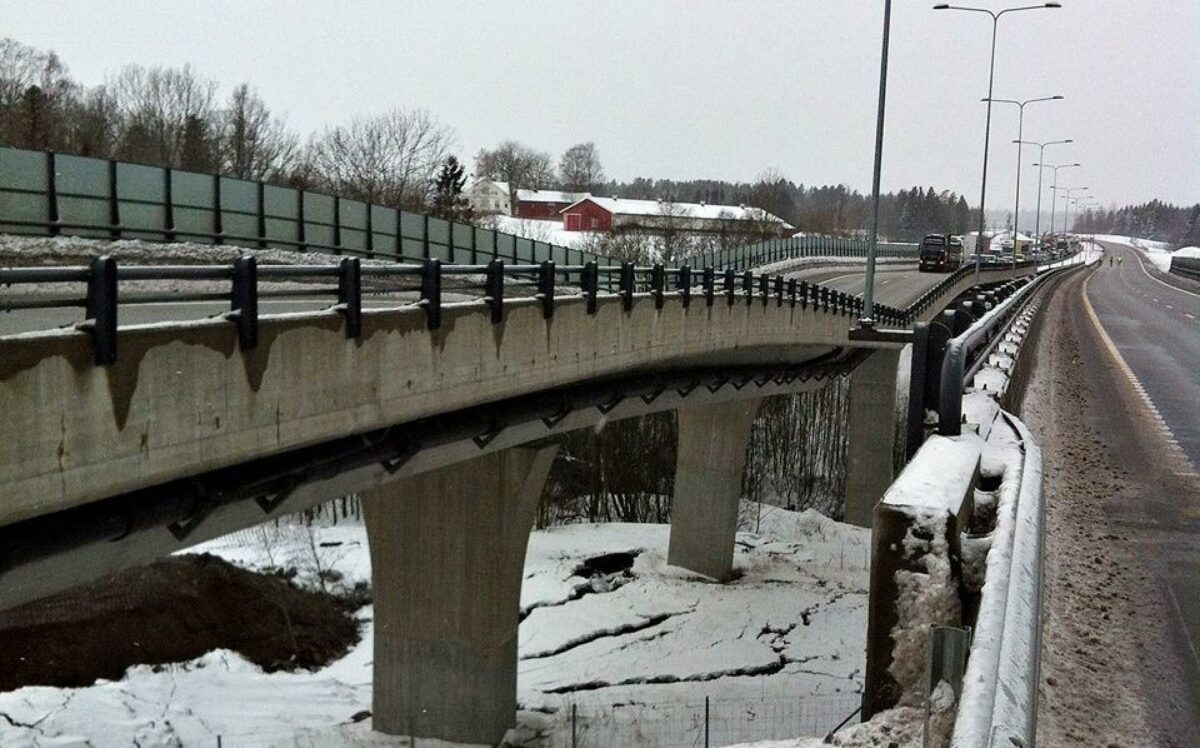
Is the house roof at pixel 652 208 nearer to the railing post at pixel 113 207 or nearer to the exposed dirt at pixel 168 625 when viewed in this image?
the exposed dirt at pixel 168 625

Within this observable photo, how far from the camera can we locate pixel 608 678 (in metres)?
25.9

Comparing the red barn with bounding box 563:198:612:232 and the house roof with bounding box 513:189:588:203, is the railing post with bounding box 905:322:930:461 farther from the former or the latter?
the house roof with bounding box 513:189:588:203

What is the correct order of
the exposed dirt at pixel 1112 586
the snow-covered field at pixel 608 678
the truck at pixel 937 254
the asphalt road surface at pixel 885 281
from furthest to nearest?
the truck at pixel 937 254 → the asphalt road surface at pixel 885 281 → the snow-covered field at pixel 608 678 → the exposed dirt at pixel 1112 586

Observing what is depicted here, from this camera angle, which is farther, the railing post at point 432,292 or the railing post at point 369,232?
the railing post at point 369,232

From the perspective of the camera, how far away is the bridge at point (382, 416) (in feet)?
23.3

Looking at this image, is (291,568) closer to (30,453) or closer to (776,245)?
(30,453)

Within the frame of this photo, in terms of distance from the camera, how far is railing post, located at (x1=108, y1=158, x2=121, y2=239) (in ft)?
74.2

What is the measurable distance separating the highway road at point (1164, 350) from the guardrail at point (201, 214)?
1029 centimetres

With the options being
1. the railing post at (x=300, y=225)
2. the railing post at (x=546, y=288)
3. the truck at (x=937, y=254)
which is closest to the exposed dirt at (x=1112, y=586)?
the railing post at (x=546, y=288)

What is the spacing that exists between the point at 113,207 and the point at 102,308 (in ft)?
57.7

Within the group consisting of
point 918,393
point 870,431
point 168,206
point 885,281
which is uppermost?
point 168,206

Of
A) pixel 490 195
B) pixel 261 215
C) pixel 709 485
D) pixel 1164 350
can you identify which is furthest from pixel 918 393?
pixel 490 195

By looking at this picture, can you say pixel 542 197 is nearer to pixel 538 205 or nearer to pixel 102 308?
pixel 538 205

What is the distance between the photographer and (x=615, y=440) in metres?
52.1
